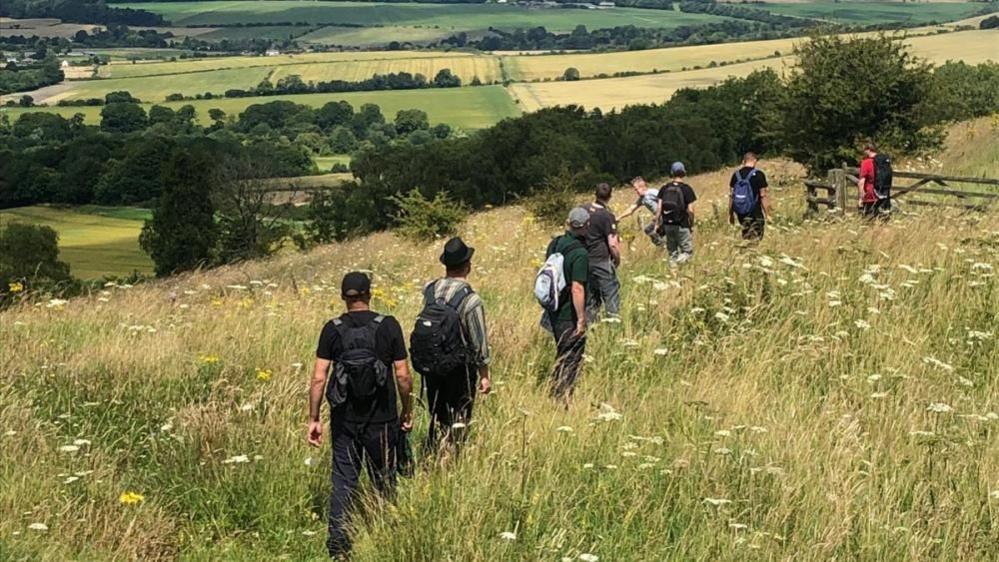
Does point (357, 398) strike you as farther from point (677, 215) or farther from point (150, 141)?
point (150, 141)

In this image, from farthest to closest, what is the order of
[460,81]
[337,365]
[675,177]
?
1. [460,81]
2. [675,177]
3. [337,365]

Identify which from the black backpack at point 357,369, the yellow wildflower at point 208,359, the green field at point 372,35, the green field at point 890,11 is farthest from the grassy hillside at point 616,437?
the green field at point 372,35

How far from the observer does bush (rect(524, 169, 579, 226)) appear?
2639cm

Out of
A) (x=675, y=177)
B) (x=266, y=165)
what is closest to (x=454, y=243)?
(x=675, y=177)

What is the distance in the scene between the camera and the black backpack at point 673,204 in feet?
42.1

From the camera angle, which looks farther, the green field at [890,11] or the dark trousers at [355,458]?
the green field at [890,11]

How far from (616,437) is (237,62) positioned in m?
157

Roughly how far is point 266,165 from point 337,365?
6085 centimetres

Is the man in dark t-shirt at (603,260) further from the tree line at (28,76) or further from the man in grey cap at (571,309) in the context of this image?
the tree line at (28,76)

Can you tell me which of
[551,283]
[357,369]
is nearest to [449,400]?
[357,369]

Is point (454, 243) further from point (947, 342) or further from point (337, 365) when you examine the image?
point (947, 342)

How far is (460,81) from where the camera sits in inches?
5143

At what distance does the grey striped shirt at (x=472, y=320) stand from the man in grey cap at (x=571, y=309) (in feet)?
4.16

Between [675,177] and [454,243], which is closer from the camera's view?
[454,243]
